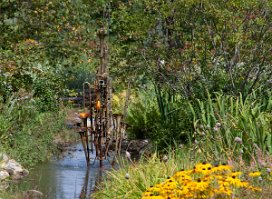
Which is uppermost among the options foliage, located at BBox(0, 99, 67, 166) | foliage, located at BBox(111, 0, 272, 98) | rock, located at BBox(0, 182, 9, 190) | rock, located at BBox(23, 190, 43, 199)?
foliage, located at BBox(111, 0, 272, 98)

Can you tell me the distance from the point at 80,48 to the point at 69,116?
243 centimetres

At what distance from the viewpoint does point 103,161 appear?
43.9 feet

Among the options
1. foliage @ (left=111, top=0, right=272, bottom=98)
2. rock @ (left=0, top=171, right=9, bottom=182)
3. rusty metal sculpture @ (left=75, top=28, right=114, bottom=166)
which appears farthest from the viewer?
foliage @ (left=111, top=0, right=272, bottom=98)

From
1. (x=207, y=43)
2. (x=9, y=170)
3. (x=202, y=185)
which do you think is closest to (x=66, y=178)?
(x=9, y=170)

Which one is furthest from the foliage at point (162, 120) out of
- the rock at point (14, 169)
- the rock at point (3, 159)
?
the rock at point (3, 159)

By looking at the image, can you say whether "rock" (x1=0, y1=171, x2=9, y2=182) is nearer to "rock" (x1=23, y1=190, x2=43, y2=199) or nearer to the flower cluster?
"rock" (x1=23, y1=190, x2=43, y2=199)

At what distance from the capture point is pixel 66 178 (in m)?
11.9

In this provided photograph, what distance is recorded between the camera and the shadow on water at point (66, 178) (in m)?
10.7

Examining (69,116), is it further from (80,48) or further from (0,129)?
(0,129)

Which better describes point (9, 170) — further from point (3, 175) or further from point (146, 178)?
point (146, 178)

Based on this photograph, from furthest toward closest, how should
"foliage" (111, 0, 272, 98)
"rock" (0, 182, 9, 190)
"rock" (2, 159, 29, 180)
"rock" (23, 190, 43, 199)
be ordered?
"foliage" (111, 0, 272, 98)
"rock" (2, 159, 29, 180)
"rock" (0, 182, 9, 190)
"rock" (23, 190, 43, 199)

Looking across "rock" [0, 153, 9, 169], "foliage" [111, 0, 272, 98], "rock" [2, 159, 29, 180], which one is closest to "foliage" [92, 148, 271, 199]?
"rock" [0, 153, 9, 169]

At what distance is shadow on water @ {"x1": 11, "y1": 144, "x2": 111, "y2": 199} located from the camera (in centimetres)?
1073

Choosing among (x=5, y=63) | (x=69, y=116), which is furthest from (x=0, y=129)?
(x=69, y=116)
